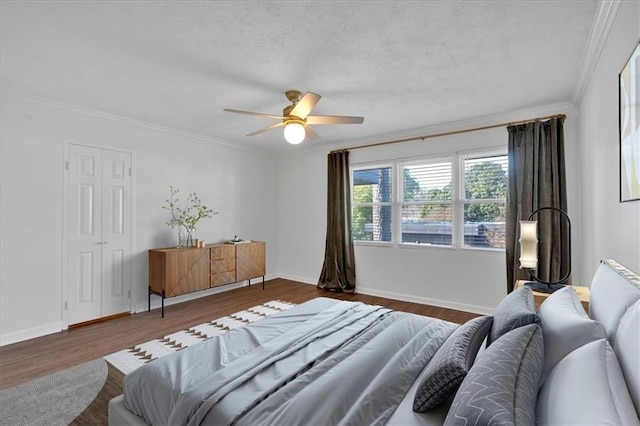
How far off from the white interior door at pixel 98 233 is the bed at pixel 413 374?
2797 millimetres

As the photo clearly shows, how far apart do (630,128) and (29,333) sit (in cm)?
535

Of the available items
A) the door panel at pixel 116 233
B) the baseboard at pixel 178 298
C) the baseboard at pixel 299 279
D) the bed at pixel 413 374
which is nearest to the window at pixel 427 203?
the baseboard at pixel 299 279

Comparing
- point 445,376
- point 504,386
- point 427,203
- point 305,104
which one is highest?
point 305,104

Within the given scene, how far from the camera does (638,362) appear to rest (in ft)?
2.70

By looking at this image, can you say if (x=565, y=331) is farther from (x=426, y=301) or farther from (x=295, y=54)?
(x=426, y=301)

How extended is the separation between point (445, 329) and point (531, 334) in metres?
0.87

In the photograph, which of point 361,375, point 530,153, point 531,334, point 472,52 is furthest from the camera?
point 530,153

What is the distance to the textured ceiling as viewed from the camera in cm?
197

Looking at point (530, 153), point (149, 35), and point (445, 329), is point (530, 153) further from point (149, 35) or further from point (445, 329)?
point (149, 35)

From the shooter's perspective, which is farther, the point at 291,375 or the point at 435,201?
the point at 435,201

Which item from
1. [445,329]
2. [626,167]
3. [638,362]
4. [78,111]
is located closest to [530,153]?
[626,167]

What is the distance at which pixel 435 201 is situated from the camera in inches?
180

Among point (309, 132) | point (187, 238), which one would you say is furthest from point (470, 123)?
point (187, 238)

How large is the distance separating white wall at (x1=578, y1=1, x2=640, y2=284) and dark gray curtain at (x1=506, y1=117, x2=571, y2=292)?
242 mm
